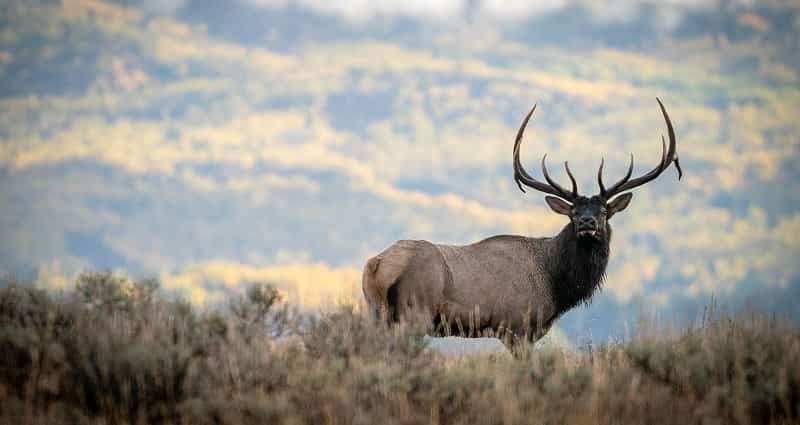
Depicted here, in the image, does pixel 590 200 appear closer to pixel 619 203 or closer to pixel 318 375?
pixel 619 203

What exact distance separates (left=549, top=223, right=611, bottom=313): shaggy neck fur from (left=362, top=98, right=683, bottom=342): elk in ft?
0.04

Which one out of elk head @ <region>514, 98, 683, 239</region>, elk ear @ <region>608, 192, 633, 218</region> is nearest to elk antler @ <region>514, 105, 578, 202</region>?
elk head @ <region>514, 98, 683, 239</region>

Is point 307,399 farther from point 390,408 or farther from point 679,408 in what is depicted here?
point 679,408

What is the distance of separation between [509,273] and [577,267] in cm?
93

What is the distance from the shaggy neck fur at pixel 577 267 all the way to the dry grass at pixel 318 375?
3527 millimetres

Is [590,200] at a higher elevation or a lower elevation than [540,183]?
lower

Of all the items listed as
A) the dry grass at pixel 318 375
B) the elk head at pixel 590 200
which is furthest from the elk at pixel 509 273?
the dry grass at pixel 318 375

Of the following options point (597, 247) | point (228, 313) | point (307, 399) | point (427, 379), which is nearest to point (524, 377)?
point (427, 379)

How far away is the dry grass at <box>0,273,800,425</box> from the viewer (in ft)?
27.9

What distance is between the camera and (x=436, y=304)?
1228 centimetres

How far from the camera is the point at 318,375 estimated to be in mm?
8953

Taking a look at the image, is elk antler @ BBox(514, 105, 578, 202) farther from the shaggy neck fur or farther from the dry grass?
the dry grass

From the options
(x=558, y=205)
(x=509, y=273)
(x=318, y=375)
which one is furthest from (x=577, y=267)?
(x=318, y=375)

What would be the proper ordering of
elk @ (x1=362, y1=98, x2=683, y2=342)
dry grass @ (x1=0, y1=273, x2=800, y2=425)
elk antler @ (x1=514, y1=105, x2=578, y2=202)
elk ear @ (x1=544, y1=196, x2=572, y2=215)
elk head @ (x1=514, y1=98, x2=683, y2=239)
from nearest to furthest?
dry grass @ (x1=0, y1=273, x2=800, y2=425) → elk @ (x1=362, y1=98, x2=683, y2=342) → elk head @ (x1=514, y1=98, x2=683, y2=239) → elk antler @ (x1=514, y1=105, x2=578, y2=202) → elk ear @ (x1=544, y1=196, x2=572, y2=215)
